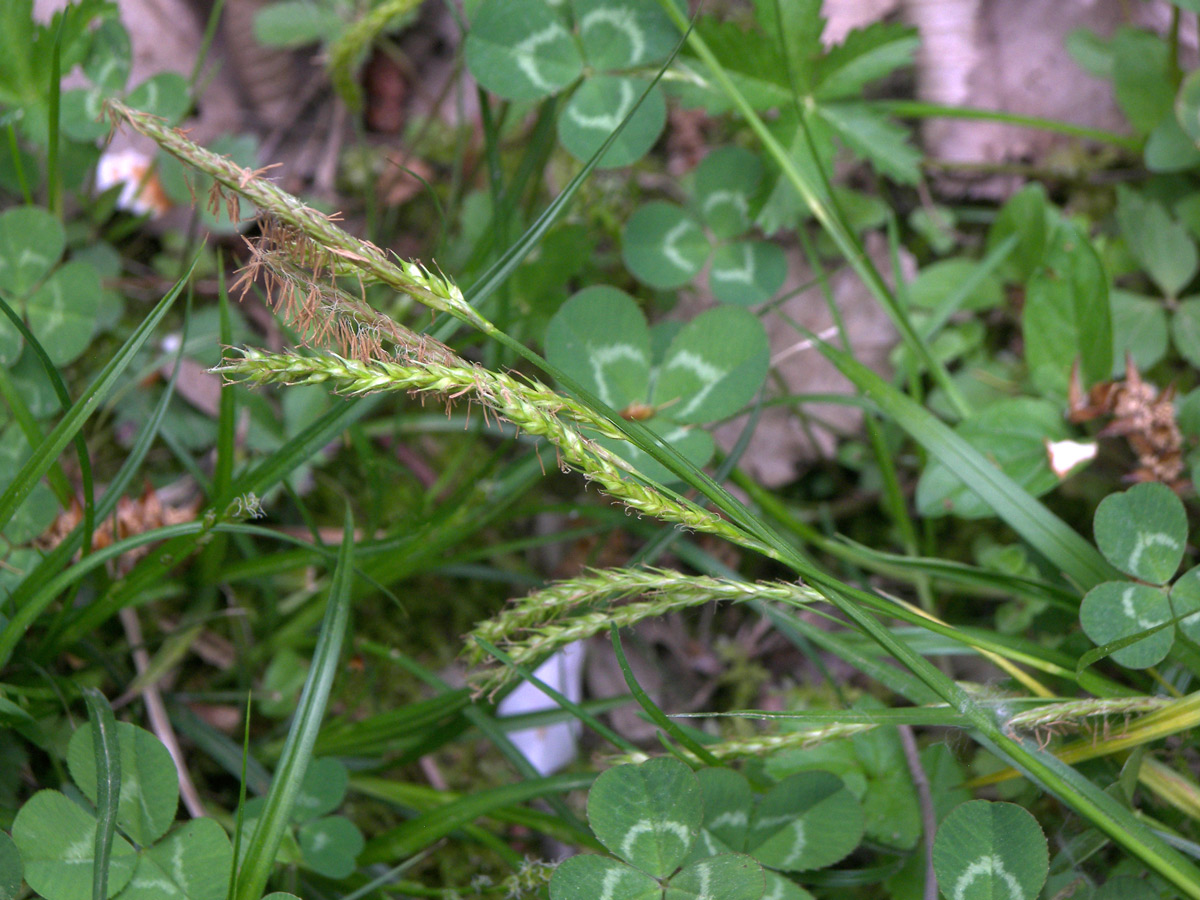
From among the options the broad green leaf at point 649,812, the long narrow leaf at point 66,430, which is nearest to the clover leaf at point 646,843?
the broad green leaf at point 649,812

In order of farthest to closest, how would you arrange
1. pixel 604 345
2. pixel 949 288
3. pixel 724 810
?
pixel 949 288, pixel 604 345, pixel 724 810

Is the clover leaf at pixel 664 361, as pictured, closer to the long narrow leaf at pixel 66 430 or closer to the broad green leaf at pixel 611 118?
the broad green leaf at pixel 611 118

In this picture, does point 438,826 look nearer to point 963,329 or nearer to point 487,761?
point 487,761

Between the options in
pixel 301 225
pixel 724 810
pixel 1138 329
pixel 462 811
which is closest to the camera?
pixel 301 225

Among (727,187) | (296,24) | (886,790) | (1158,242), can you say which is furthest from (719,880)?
(296,24)

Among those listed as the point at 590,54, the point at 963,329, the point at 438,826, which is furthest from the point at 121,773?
the point at 963,329

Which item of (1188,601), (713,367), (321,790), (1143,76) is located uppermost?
(1143,76)

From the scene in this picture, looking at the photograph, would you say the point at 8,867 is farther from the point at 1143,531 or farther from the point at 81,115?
the point at 1143,531

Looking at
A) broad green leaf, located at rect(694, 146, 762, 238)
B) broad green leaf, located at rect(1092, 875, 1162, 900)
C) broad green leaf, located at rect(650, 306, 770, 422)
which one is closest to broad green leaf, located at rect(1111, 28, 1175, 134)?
broad green leaf, located at rect(694, 146, 762, 238)
